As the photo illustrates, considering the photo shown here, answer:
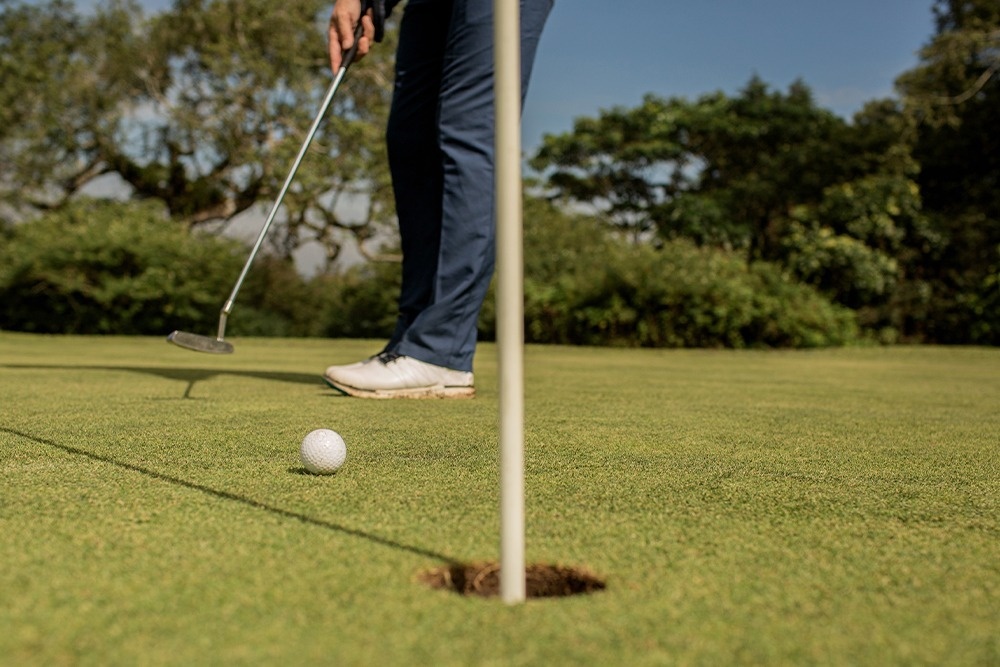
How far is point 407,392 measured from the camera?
11.6 ft

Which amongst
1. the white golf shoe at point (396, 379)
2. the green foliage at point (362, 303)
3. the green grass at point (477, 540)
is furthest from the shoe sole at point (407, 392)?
the green foliage at point (362, 303)

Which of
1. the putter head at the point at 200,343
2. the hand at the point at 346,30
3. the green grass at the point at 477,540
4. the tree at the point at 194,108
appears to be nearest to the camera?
the green grass at the point at 477,540

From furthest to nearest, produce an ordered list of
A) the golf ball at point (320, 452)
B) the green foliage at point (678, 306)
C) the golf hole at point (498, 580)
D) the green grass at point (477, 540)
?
the green foliage at point (678, 306)
the golf ball at point (320, 452)
the golf hole at point (498, 580)
the green grass at point (477, 540)

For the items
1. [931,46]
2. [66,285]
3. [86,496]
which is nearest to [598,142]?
[931,46]

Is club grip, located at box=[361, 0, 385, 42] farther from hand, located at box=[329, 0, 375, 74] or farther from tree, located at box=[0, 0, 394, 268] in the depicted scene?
tree, located at box=[0, 0, 394, 268]

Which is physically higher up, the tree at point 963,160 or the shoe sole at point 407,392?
the tree at point 963,160

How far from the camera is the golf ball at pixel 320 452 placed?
1.86 m

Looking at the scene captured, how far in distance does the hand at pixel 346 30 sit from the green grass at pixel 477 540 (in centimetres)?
156

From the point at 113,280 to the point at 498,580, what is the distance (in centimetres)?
1556

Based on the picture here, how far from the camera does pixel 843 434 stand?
275cm

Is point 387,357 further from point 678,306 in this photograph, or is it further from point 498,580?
point 678,306

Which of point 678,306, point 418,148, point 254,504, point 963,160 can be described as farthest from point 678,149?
point 254,504

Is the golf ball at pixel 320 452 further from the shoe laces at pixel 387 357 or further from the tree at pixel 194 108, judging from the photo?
the tree at pixel 194 108

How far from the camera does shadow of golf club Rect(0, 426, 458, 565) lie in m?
1.29
